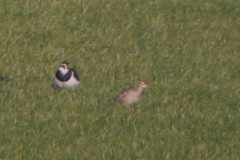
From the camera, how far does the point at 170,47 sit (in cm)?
958

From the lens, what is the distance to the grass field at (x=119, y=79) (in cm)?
557

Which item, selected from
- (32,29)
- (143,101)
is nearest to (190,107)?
(143,101)

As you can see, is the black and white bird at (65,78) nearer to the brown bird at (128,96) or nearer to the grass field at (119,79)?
the grass field at (119,79)

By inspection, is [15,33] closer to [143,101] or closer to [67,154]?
[143,101]

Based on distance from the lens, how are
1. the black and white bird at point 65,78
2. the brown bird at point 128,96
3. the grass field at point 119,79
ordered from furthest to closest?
the black and white bird at point 65,78 < the brown bird at point 128,96 < the grass field at point 119,79

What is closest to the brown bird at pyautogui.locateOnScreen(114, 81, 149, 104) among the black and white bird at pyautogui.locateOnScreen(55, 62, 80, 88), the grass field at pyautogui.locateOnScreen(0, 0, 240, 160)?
the grass field at pyautogui.locateOnScreen(0, 0, 240, 160)

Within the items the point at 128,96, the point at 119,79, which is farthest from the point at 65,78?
the point at 119,79

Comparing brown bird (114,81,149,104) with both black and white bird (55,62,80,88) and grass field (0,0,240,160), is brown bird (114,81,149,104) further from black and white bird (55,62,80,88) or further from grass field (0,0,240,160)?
→ black and white bird (55,62,80,88)

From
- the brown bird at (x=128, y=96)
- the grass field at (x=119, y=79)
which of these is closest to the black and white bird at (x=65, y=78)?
the grass field at (x=119, y=79)

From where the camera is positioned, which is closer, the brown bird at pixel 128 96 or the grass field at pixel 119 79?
the grass field at pixel 119 79

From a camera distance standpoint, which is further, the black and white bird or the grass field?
the black and white bird

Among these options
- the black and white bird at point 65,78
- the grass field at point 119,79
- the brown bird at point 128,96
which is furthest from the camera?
the black and white bird at point 65,78

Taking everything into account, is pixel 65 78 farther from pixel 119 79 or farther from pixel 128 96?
pixel 119 79

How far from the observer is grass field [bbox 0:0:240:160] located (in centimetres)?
557
